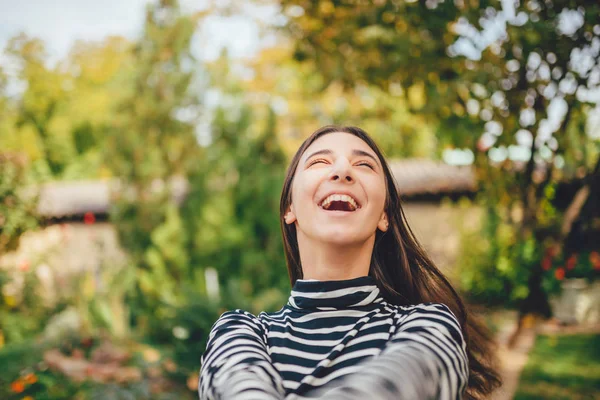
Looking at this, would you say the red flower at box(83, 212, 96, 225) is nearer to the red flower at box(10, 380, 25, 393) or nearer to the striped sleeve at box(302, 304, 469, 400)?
the red flower at box(10, 380, 25, 393)

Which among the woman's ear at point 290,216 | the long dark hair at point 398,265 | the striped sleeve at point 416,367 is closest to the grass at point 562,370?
the long dark hair at point 398,265

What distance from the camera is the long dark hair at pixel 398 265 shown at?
5.58ft

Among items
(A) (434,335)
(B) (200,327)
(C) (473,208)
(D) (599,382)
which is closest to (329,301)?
(A) (434,335)

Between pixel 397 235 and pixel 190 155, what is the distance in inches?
260

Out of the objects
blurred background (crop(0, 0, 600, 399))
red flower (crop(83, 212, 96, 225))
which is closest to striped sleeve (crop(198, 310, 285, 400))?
blurred background (crop(0, 0, 600, 399))

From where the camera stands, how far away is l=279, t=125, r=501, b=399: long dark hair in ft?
5.58

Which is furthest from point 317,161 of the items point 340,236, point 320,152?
point 340,236

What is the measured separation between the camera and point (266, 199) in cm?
664

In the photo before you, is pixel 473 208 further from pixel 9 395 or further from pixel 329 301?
pixel 329 301

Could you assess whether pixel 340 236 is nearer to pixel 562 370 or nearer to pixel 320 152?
pixel 320 152

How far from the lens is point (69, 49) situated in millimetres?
26344

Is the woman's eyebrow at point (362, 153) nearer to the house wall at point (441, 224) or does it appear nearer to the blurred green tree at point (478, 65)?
the blurred green tree at point (478, 65)

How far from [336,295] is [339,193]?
0.27 meters

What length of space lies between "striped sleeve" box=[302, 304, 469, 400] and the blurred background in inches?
78.2
